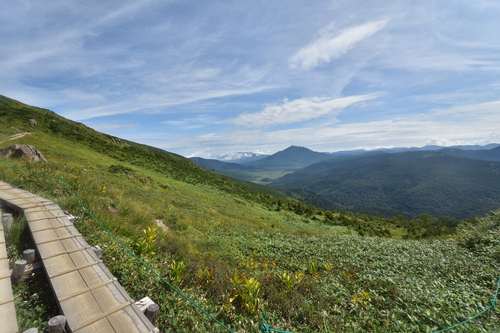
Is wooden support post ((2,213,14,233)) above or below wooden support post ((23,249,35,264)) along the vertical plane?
above

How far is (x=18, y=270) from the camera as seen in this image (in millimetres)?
4504

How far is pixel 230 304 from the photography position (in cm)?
572

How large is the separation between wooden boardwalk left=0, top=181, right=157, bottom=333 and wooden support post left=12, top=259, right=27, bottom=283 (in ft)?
0.98

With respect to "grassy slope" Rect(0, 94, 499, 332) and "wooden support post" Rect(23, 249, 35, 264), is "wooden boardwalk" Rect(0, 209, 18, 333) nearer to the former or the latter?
"wooden support post" Rect(23, 249, 35, 264)

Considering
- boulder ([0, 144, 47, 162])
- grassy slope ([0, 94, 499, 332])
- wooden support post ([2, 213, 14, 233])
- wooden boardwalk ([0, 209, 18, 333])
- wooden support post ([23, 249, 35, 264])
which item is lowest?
grassy slope ([0, 94, 499, 332])

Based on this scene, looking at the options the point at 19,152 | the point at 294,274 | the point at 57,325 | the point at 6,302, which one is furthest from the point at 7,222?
the point at 19,152

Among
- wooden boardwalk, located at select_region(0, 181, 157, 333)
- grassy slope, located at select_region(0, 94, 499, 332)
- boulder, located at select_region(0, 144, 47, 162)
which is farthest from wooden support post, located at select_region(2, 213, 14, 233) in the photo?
boulder, located at select_region(0, 144, 47, 162)

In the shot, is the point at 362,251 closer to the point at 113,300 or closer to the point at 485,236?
the point at 485,236

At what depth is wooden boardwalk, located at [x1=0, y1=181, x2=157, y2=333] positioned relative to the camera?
3725mm

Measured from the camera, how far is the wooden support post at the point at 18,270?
4.50m

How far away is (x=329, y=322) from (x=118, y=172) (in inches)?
1109

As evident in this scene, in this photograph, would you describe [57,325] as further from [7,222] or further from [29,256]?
[7,222]

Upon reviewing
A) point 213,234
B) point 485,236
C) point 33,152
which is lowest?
point 485,236

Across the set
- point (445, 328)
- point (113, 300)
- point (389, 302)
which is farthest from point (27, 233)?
point (445, 328)
